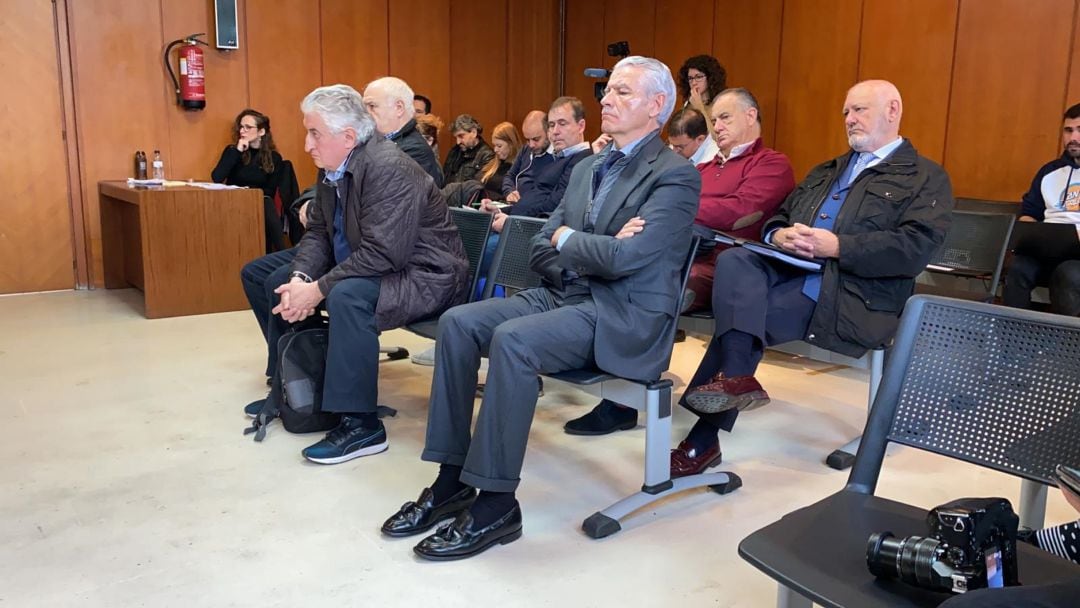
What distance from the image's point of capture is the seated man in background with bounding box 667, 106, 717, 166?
175 inches

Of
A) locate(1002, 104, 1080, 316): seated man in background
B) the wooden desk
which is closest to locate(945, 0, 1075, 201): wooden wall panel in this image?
locate(1002, 104, 1080, 316): seated man in background

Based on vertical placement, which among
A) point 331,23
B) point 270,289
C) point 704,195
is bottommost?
point 270,289

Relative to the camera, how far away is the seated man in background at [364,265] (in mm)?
2859

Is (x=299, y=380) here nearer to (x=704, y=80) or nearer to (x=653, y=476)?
(x=653, y=476)

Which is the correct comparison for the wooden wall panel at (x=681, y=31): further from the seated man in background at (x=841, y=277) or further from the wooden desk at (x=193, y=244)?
the seated man in background at (x=841, y=277)

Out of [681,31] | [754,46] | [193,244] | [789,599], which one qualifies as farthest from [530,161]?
[789,599]

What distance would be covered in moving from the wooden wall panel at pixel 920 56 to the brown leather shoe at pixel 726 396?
324 cm

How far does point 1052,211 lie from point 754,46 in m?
2.49

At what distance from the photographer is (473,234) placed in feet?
11.0

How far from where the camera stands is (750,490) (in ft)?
8.81

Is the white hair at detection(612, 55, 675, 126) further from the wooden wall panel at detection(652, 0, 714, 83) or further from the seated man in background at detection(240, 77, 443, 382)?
the wooden wall panel at detection(652, 0, 714, 83)

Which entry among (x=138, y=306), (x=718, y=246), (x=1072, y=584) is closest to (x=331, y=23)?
(x=138, y=306)

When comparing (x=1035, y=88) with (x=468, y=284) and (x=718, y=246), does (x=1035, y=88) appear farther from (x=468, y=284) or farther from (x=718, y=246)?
(x=468, y=284)

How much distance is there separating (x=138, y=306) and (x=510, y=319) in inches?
152
